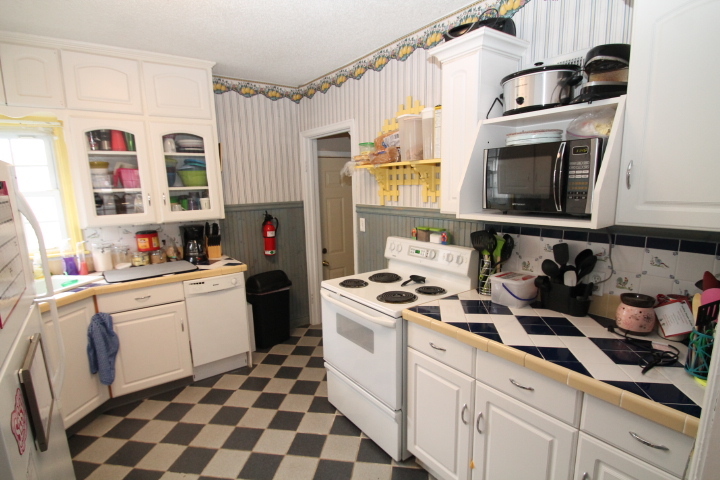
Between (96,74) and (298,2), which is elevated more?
(298,2)

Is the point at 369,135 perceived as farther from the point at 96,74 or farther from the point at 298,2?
the point at 96,74

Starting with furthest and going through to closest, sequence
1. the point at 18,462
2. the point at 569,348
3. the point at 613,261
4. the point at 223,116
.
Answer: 1. the point at 223,116
2. the point at 613,261
3. the point at 569,348
4. the point at 18,462

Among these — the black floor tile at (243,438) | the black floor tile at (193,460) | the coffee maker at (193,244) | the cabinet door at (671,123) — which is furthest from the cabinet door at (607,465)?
the coffee maker at (193,244)

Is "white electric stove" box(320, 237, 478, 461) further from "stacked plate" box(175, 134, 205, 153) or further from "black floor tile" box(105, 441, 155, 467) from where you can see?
"stacked plate" box(175, 134, 205, 153)

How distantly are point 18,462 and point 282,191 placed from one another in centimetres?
292

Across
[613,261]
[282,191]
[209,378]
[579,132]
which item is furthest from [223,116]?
[613,261]

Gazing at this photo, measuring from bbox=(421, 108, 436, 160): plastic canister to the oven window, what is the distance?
1.05 metres

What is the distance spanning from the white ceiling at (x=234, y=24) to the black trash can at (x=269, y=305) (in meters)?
1.83

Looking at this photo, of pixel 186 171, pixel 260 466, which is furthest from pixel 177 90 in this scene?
pixel 260 466

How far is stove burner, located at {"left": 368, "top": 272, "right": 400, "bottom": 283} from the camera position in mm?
2260

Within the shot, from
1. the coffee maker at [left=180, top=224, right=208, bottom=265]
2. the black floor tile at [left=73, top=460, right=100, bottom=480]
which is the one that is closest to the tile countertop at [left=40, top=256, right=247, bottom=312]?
the coffee maker at [left=180, top=224, right=208, bottom=265]

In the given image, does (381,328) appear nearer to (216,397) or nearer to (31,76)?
(216,397)

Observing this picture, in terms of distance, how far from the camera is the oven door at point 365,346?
5.80ft

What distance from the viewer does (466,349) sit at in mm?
1466
